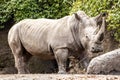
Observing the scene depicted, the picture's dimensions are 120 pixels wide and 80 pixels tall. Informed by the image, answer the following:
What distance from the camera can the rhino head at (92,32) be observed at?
32.0ft

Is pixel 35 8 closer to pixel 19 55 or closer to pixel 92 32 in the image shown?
pixel 19 55

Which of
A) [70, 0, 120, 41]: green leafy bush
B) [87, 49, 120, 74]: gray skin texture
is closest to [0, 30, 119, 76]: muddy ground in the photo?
[70, 0, 120, 41]: green leafy bush

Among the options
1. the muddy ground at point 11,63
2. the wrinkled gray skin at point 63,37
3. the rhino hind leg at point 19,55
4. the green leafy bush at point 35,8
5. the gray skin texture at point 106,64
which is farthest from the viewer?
the muddy ground at point 11,63

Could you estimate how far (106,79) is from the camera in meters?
7.95

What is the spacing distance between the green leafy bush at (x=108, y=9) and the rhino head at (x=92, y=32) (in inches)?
46.6

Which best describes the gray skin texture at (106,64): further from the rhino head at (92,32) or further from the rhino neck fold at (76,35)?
the rhino neck fold at (76,35)

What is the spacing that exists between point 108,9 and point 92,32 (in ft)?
7.83

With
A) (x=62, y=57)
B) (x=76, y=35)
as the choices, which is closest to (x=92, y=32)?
(x=76, y=35)

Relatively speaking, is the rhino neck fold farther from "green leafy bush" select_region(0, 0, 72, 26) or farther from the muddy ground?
the muddy ground

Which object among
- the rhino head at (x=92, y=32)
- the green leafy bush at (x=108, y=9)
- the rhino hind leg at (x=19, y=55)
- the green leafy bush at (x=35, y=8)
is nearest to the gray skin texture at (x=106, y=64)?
the rhino head at (x=92, y=32)

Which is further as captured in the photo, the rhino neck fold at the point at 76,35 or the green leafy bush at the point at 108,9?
the green leafy bush at the point at 108,9

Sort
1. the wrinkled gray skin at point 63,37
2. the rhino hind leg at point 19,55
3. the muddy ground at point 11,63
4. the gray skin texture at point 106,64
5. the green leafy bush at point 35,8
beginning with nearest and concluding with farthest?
1. the gray skin texture at point 106,64
2. the wrinkled gray skin at point 63,37
3. the rhino hind leg at point 19,55
4. the green leafy bush at point 35,8
5. the muddy ground at point 11,63

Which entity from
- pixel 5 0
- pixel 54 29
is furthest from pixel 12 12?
pixel 54 29

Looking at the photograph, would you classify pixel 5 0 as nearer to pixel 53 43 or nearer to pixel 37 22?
pixel 37 22
